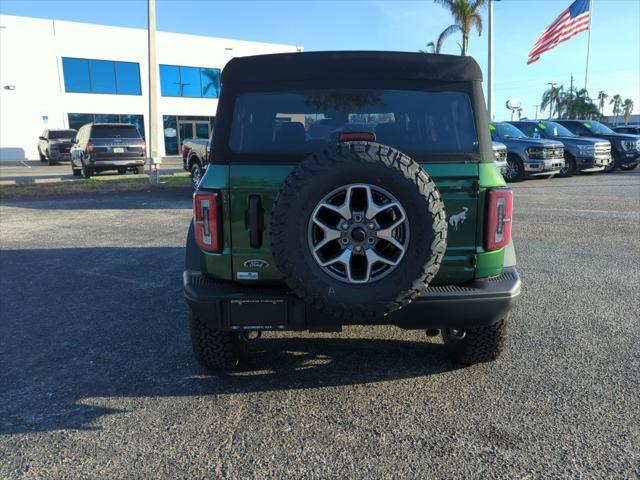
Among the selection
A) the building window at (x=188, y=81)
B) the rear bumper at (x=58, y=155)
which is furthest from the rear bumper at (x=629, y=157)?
the rear bumper at (x=58, y=155)

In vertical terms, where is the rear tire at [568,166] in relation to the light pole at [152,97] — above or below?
below

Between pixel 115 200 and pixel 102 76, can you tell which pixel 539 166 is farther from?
pixel 102 76

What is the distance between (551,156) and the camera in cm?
1428

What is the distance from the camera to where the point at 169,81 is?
1324 inches

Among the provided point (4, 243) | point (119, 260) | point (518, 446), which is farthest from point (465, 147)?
point (4, 243)

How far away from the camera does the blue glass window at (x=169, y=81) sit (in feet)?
109

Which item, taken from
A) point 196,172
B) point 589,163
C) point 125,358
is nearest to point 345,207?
point 125,358

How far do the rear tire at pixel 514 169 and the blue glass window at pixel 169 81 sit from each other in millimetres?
25623

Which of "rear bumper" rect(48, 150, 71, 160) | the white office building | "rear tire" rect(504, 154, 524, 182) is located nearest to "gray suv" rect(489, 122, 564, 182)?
"rear tire" rect(504, 154, 524, 182)

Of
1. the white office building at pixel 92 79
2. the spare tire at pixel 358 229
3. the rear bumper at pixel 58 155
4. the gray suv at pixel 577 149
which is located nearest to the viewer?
the spare tire at pixel 358 229

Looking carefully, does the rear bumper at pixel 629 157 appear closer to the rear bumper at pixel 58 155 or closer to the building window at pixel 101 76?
the rear bumper at pixel 58 155

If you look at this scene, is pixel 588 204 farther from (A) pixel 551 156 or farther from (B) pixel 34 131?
(B) pixel 34 131

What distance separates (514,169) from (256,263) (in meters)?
13.2

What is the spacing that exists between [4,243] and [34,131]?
26757 millimetres
